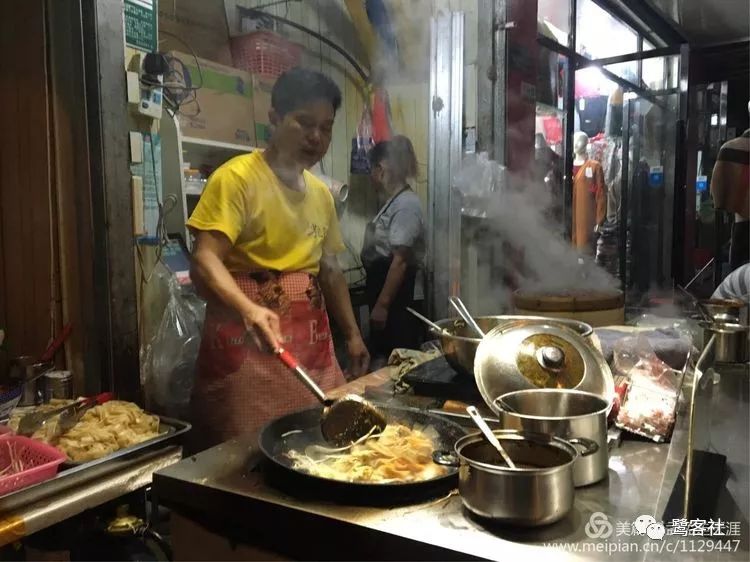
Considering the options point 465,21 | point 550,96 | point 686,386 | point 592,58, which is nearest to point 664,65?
point 592,58

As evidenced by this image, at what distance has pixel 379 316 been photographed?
3.33 m

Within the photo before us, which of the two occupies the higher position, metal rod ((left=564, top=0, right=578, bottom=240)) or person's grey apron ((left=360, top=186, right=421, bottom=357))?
metal rod ((left=564, top=0, right=578, bottom=240))

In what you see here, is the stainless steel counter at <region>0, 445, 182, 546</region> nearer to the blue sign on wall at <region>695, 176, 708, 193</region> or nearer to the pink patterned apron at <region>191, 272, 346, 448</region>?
the pink patterned apron at <region>191, 272, 346, 448</region>

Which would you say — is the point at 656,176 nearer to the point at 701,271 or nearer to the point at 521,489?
the point at 701,271

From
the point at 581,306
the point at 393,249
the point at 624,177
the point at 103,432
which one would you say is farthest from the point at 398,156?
the point at 624,177

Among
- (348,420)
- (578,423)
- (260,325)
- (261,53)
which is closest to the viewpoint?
(578,423)

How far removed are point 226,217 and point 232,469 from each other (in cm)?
119

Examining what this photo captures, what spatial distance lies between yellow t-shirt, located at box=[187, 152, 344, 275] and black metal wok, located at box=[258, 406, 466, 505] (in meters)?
0.94

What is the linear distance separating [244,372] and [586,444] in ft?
4.95

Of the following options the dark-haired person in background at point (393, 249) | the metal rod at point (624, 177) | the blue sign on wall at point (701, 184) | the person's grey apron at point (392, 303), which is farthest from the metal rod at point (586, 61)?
the person's grey apron at point (392, 303)

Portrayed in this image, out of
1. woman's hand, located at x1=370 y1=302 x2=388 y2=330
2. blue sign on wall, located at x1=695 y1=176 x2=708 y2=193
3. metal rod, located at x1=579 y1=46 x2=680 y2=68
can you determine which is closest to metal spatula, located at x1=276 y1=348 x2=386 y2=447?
woman's hand, located at x1=370 y1=302 x2=388 y2=330

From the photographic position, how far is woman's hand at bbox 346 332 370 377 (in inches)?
116

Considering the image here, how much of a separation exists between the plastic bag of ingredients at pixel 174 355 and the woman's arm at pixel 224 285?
0.16 meters

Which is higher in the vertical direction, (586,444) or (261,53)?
(261,53)
